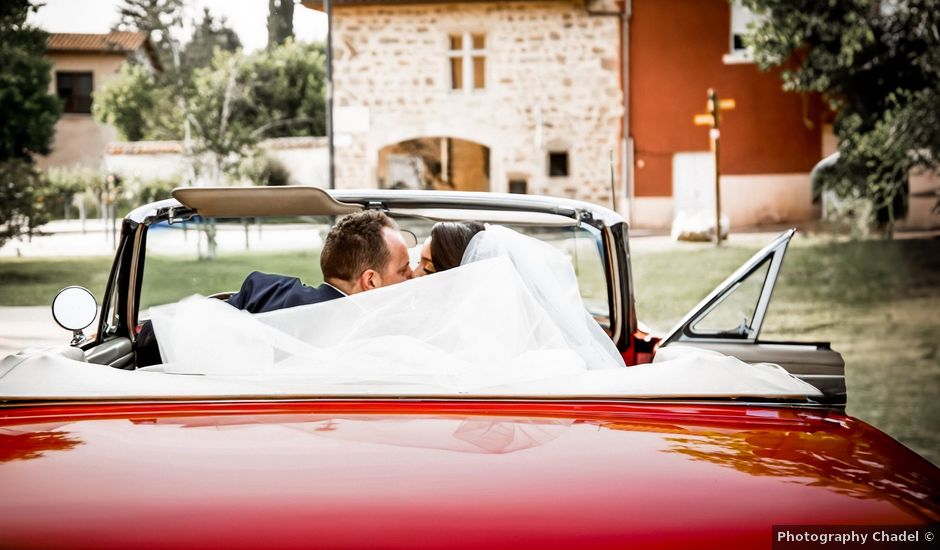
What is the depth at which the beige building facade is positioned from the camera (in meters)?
22.5

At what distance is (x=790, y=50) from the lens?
53.0ft

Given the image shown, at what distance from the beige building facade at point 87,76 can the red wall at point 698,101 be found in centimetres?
1089

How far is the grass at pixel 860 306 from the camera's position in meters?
8.09

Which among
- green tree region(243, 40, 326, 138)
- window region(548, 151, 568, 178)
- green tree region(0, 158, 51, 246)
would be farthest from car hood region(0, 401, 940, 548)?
green tree region(243, 40, 326, 138)

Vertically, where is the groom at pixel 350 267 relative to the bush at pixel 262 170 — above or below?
below

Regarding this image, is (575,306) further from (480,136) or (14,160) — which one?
(480,136)

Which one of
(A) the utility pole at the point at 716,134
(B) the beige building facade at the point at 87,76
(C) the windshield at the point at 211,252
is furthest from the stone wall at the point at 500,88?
(C) the windshield at the point at 211,252

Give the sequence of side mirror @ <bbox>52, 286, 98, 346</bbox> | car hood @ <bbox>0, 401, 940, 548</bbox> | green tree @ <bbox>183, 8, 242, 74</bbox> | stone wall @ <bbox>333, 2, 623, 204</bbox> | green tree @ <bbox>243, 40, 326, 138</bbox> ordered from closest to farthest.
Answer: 1. car hood @ <bbox>0, 401, 940, 548</bbox>
2. side mirror @ <bbox>52, 286, 98, 346</bbox>
3. stone wall @ <bbox>333, 2, 623, 204</bbox>
4. green tree @ <bbox>183, 8, 242, 74</bbox>
5. green tree @ <bbox>243, 40, 326, 138</bbox>

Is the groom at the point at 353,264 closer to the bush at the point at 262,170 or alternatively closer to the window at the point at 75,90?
the bush at the point at 262,170

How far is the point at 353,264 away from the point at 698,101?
64.2 ft

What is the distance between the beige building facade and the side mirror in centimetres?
2020

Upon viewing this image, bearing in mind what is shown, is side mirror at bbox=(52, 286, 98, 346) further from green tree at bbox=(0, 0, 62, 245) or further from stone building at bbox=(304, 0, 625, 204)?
stone building at bbox=(304, 0, 625, 204)

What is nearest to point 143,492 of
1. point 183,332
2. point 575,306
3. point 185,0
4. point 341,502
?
point 341,502

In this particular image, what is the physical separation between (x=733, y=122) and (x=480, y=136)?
17.0 ft
